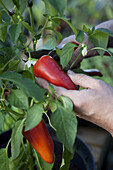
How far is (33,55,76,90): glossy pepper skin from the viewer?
0.42 metres

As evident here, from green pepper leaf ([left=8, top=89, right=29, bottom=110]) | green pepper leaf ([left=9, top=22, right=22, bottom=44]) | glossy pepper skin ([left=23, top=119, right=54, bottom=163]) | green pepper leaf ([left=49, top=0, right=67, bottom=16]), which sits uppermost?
green pepper leaf ([left=49, top=0, right=67, bottom=16])

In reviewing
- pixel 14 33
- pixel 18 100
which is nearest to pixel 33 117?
pixel 18 100

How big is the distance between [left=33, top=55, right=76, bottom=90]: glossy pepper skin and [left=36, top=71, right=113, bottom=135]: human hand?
14mm

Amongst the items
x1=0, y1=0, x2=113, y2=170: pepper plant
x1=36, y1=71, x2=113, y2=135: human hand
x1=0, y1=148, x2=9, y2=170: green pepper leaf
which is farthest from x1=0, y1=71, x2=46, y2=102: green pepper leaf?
x1=0, y1=148, x2=9, y2=170: green pepper leaf

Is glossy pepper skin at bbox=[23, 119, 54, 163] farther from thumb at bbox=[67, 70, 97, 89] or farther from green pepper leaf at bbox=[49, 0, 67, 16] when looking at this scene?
green pepper leaf at bbox=[49, 0, 67, 16]

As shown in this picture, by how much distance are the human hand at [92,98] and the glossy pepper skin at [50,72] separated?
1 cm

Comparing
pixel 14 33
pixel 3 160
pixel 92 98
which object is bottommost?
pixel 3 160

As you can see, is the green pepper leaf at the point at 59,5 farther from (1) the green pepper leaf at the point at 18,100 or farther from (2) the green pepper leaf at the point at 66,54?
(1) the green pepper leaf at the point at 18,100

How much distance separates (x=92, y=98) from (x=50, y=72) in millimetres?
99

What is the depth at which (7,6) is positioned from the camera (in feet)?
1.36

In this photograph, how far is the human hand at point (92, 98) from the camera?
1.34 ft

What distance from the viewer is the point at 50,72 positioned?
1.42 feet

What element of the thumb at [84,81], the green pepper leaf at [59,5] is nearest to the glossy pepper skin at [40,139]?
the thumb at [84,81]

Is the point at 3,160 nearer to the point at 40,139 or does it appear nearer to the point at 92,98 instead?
the point at 40,139
